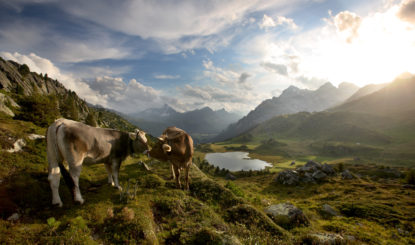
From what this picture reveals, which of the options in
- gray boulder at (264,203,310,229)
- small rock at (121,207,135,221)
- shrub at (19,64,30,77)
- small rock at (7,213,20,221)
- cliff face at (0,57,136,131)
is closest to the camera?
small rock at (7,213,20,221)

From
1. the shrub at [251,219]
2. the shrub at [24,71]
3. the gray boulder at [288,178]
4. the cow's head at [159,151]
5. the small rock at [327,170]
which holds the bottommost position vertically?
the gray boulder at [288,178]

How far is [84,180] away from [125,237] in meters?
7.14

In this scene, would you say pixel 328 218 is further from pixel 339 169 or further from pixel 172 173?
pixel 339 169

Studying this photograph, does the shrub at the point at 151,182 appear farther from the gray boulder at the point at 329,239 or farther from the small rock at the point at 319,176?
the small rock at the point at 319,176

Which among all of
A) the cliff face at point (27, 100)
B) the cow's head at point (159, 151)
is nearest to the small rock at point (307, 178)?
the cow's head at point (159, 151)

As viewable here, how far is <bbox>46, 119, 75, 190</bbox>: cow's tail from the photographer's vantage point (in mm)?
7762

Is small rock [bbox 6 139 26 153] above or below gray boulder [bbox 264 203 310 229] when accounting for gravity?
above

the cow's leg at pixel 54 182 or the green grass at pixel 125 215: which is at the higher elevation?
the cow's leg at pixel 54 182

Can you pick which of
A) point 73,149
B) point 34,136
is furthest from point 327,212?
point 34,136

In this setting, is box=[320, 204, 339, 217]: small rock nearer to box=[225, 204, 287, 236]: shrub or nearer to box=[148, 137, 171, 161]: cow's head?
box=[225, 204, 287, 236]: shrub

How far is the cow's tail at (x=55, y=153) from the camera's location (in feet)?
25.5

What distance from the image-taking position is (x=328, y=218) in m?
16.7

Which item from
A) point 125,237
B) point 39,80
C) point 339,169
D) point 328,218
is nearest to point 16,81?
point 39,80

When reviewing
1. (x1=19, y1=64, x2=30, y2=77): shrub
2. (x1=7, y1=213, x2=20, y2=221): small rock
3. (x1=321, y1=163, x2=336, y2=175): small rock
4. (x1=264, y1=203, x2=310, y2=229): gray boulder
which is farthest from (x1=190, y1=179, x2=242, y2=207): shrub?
(x1=19, y1=64, x2=30, y2=77): shrub
